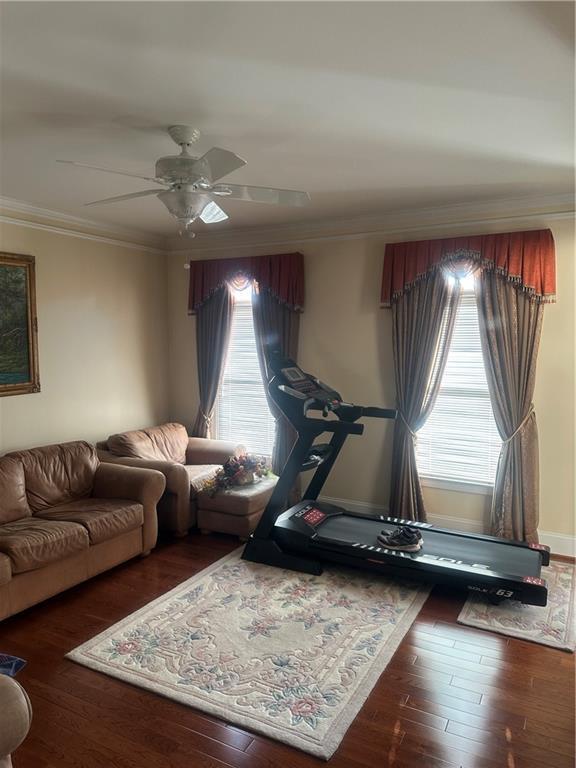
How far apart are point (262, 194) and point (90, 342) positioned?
292 cm

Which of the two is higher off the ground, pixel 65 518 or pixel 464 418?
pixel 464 418

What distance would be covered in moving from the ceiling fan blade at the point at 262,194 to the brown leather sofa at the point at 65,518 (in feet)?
7.85

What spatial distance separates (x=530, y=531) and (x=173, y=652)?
2969mm

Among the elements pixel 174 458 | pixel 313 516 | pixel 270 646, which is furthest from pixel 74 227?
pixel 270 646

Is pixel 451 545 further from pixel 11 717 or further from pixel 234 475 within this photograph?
pixel 11 717

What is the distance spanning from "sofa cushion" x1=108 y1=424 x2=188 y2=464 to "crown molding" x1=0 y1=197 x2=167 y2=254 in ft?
6.28

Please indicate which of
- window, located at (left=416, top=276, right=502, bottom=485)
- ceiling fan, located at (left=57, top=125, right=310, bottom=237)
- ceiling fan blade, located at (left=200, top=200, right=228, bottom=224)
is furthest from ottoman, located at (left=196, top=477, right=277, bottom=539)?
ceiling fan, located at (left=57, top=125, right=310, bottom=237)

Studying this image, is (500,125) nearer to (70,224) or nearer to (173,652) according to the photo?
(173,652)

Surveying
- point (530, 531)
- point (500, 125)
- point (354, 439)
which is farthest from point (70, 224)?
point (530, 531)

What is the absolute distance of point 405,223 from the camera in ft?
16.0

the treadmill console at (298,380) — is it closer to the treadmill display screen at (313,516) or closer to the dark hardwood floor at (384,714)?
the treadmill display screen at (313,516)

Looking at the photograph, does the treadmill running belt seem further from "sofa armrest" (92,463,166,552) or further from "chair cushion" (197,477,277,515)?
"sofa armrest" (92,463,166,552)

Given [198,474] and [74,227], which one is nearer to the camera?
[74,227]

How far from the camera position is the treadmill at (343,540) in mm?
3594
